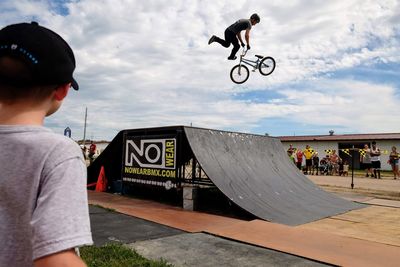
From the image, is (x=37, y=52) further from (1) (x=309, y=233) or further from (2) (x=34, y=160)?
(1) (x=309, y=233)

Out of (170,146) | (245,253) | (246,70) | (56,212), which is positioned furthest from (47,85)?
(246,70)

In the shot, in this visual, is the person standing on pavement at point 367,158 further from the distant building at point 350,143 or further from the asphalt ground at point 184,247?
the asphalt ground at point 184,247

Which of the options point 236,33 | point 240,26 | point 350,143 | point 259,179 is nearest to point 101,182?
point 259,179

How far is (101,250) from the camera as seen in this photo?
4508mm

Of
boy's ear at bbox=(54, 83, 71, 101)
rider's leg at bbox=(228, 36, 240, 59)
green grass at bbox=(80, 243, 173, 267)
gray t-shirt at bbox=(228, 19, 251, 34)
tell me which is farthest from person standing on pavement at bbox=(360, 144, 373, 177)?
boy's ear at bbox=(54, 83, 71, 101)

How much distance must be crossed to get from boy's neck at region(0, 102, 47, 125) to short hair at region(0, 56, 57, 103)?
2 cm

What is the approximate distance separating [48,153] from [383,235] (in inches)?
261

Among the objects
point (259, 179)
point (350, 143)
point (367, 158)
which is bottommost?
point (259, 179)

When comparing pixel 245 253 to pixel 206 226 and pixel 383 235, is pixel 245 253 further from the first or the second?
pixel 383 235

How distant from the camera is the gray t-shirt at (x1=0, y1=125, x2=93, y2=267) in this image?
0.88 meters

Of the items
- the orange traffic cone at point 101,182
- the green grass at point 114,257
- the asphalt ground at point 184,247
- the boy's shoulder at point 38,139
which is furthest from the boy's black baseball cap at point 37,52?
the orange traffic cone at point 101,182

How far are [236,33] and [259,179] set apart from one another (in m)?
4.13

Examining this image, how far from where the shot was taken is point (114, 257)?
432 centimetres

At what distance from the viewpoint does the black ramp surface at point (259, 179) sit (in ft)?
25.0
